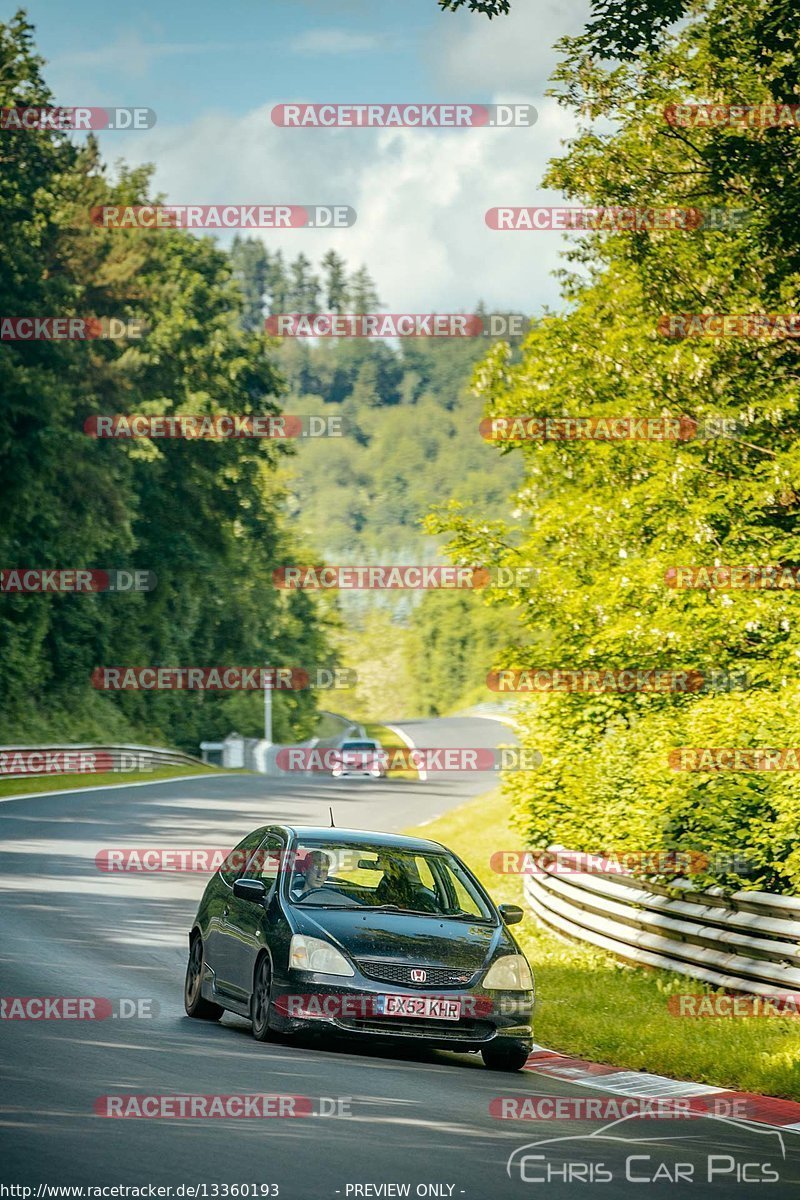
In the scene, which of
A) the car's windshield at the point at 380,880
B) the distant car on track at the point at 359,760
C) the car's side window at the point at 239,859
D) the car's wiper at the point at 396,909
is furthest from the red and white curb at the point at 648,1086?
the distant car on track at the point at 359,760

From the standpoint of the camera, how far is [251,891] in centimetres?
1201

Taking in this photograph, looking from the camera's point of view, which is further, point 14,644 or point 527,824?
point 14,644

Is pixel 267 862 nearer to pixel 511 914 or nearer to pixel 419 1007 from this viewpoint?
pixel 511 914

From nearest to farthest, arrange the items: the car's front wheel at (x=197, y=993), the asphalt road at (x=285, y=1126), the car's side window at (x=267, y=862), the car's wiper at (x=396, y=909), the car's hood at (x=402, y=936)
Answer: the asphalt road at (x=285, y=1126), the car's hood at (x=402, y=936), the car's wiper at (x=396, y=909), the car's side window at (x=267, y=862), the car's front wheel at (x=197, y=993)

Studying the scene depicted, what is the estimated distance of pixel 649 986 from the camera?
14609 millimetres

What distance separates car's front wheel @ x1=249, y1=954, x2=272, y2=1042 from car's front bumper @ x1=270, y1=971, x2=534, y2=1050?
0.39ft

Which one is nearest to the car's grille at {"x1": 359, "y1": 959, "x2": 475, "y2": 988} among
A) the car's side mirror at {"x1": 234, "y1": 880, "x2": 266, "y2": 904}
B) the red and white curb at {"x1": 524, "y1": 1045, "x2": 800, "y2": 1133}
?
the red and white curb at {"x1": 524, "y1": 1045, "x2": 800, "y2": 1133}

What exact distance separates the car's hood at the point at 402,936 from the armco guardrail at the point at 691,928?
7.05 feet

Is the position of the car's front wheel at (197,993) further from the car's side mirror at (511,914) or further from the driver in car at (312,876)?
the car's side mirror at (511,914)

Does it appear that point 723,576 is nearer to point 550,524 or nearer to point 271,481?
point 550,524

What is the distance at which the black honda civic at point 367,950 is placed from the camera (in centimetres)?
1108

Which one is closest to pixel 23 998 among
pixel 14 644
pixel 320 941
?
pixel 320 941

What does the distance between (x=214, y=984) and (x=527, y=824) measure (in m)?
7.65

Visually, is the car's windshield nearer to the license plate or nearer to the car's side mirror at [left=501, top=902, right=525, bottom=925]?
the car's side mirror at [left=501, top=902, right=525, bottom=925]
